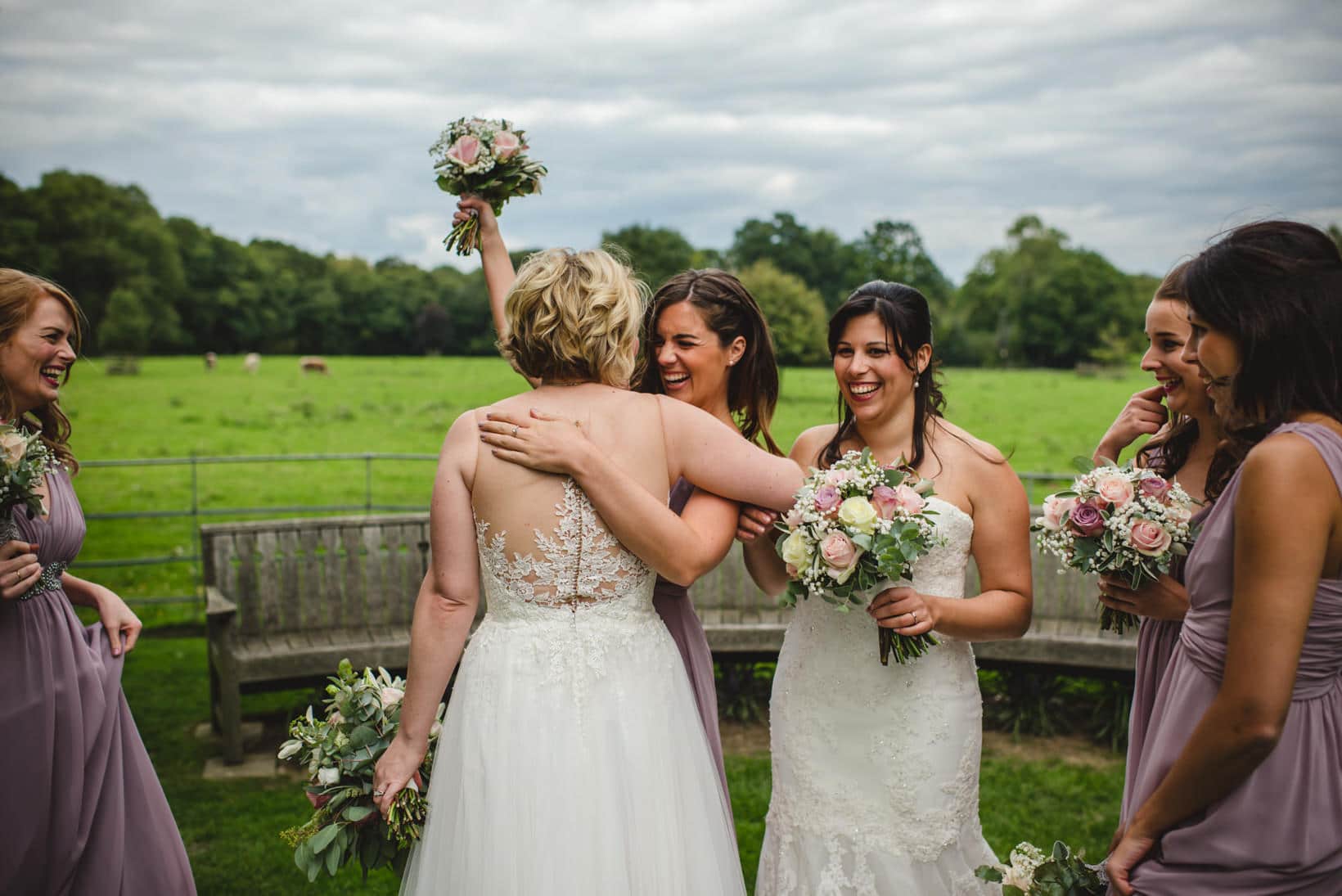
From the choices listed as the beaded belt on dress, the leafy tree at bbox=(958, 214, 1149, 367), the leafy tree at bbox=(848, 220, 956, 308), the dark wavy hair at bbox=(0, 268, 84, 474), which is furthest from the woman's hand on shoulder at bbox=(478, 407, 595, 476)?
the leafy tree at bbox=(958, 214, 1149, 367)

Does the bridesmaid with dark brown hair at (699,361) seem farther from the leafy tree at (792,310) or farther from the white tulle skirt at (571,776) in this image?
the leafy tree at (792,310)

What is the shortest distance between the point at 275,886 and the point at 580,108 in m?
34.6

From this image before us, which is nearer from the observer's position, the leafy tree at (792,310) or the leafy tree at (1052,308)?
the leafy tree at (792,310)

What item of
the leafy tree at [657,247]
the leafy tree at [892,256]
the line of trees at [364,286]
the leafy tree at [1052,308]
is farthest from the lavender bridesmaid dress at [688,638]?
the leafy tree at [1052,308]

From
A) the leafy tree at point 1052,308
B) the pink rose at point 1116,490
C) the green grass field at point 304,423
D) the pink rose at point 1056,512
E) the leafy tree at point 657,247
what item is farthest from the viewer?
the leafy tree at point 1052,308

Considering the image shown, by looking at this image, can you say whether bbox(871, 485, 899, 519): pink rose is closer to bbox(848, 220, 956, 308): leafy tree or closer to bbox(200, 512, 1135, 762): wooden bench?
bbox(200, 512, 1135, 762): wooden bench

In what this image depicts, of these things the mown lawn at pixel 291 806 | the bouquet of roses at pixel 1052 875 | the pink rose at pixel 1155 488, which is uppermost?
the pink rose at pixel 1155 488

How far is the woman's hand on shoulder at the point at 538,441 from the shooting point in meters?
2.72

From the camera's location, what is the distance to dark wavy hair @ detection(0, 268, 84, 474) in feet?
11.7

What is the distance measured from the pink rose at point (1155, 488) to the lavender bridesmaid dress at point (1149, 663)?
0.63ft

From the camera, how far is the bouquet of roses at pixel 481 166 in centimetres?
436

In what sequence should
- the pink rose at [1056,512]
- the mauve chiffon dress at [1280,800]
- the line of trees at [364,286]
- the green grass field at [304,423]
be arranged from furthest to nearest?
the line of trees at [364,286]
the green grass field at [304,423]
the pink rose at [1056,512]
the mauve chiffon dress at [1280,800]

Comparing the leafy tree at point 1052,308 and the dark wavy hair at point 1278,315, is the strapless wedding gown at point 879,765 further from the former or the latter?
the leafy tree at point 1052,308

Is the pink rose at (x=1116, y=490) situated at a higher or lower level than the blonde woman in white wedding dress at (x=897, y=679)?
higher
